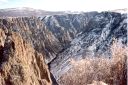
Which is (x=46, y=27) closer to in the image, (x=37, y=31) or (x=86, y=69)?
(x=37, y=31)

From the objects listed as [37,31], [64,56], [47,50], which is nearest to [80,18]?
[37,31]

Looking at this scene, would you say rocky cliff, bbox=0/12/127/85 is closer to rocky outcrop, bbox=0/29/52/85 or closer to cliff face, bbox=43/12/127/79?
cliff face, bbox=43/12/127/79

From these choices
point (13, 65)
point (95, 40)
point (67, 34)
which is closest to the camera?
point (13, 65)

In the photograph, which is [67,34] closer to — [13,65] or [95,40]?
[95,40]

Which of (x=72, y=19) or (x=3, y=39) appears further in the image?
(x=72, y=19)

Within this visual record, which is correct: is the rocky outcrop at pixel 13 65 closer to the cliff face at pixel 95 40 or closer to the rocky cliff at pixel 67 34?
the rocky cliff at pixel 67 34

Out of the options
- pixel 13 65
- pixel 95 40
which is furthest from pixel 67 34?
pixel 13 65

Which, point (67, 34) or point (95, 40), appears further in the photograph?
point (67, 34)

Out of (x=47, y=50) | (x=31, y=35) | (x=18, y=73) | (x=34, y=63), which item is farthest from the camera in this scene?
(x=31, y=35)
